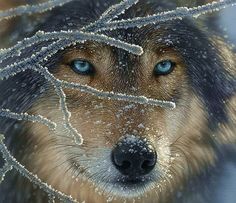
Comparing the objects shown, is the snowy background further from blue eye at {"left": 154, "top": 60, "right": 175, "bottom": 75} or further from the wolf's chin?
the wolf's chin

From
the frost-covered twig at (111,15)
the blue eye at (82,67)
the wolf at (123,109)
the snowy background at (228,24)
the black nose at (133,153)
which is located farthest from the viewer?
the snowy background at (228,24)

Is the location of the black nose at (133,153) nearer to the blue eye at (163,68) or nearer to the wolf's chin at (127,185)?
the wolf's chin at (127,185)

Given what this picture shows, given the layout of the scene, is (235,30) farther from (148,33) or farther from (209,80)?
(148,33)

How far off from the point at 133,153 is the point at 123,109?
27 centimetres

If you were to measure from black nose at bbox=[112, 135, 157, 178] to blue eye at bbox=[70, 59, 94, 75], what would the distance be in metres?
0.43

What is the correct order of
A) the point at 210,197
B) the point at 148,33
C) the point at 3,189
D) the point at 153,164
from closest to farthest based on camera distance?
1. the point at 153,164
2. the point at 148,33
3. the point at 3,189
4. the point at 210,197

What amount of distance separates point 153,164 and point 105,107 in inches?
12.4

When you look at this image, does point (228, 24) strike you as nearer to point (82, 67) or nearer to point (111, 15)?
point (82, 67)

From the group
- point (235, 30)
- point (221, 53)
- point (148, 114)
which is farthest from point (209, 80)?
point (235, 30)

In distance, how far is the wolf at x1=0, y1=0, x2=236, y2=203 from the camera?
240 centimetres

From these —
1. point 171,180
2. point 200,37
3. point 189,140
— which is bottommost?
point 171,180

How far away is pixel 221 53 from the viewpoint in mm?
2873

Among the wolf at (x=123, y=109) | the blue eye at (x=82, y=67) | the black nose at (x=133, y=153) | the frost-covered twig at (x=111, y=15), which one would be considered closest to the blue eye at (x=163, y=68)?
the wolf at (x=123, y=109)

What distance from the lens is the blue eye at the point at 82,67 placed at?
256 centimetres
